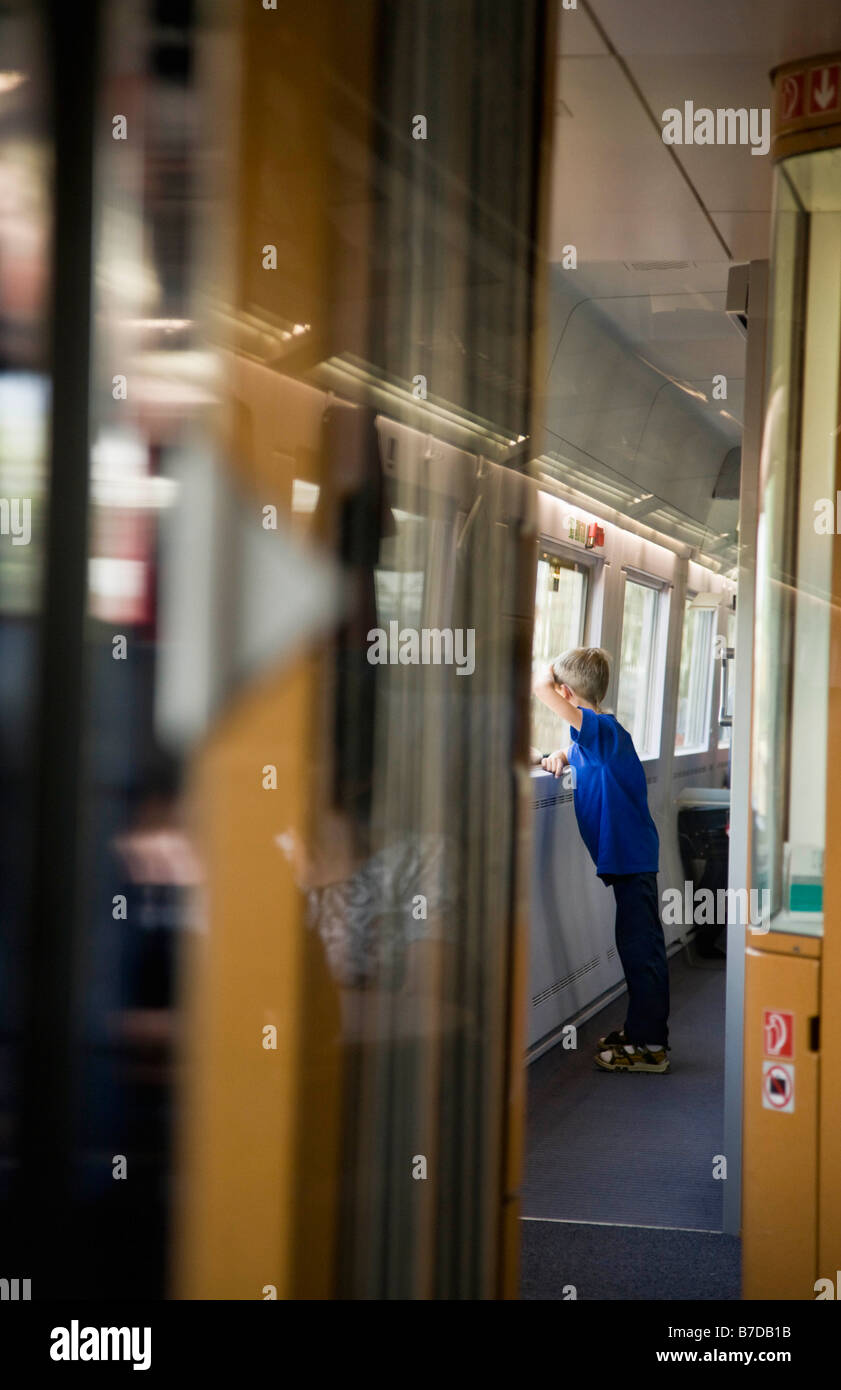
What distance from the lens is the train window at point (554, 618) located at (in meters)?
7.20

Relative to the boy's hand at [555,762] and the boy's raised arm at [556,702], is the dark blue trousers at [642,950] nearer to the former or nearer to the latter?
the boy's raised arm at [556,702]

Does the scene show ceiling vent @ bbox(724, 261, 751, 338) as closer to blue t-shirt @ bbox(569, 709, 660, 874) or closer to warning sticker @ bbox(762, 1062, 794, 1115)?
blue t-shirt @ bbox(569, 709, 660, 874)

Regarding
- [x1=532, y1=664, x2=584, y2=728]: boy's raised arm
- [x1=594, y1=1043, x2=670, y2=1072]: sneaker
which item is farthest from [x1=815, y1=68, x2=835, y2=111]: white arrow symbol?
[x1=594, y1=1043, x2=670, y2=1072]: sneaker

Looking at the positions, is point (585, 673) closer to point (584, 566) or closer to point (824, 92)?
point (584, 566)

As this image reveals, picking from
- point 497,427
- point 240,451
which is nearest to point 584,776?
point 497,427

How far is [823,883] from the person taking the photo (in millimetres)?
2883

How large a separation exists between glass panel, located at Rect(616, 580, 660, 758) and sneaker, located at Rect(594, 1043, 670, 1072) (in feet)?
10.8

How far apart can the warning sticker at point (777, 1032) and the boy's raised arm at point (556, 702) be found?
286 cm

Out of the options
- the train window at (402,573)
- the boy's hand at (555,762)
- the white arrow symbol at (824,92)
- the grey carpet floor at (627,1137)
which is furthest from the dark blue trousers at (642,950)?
the train window at (402,573)

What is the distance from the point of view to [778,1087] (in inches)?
117

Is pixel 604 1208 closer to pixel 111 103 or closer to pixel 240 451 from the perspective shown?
pixel 240 451

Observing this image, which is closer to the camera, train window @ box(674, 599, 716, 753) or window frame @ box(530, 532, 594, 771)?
window frame @ box(530, 532, 594, 771)

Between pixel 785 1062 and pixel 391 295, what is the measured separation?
1.92m

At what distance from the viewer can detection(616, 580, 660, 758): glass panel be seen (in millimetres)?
9156
